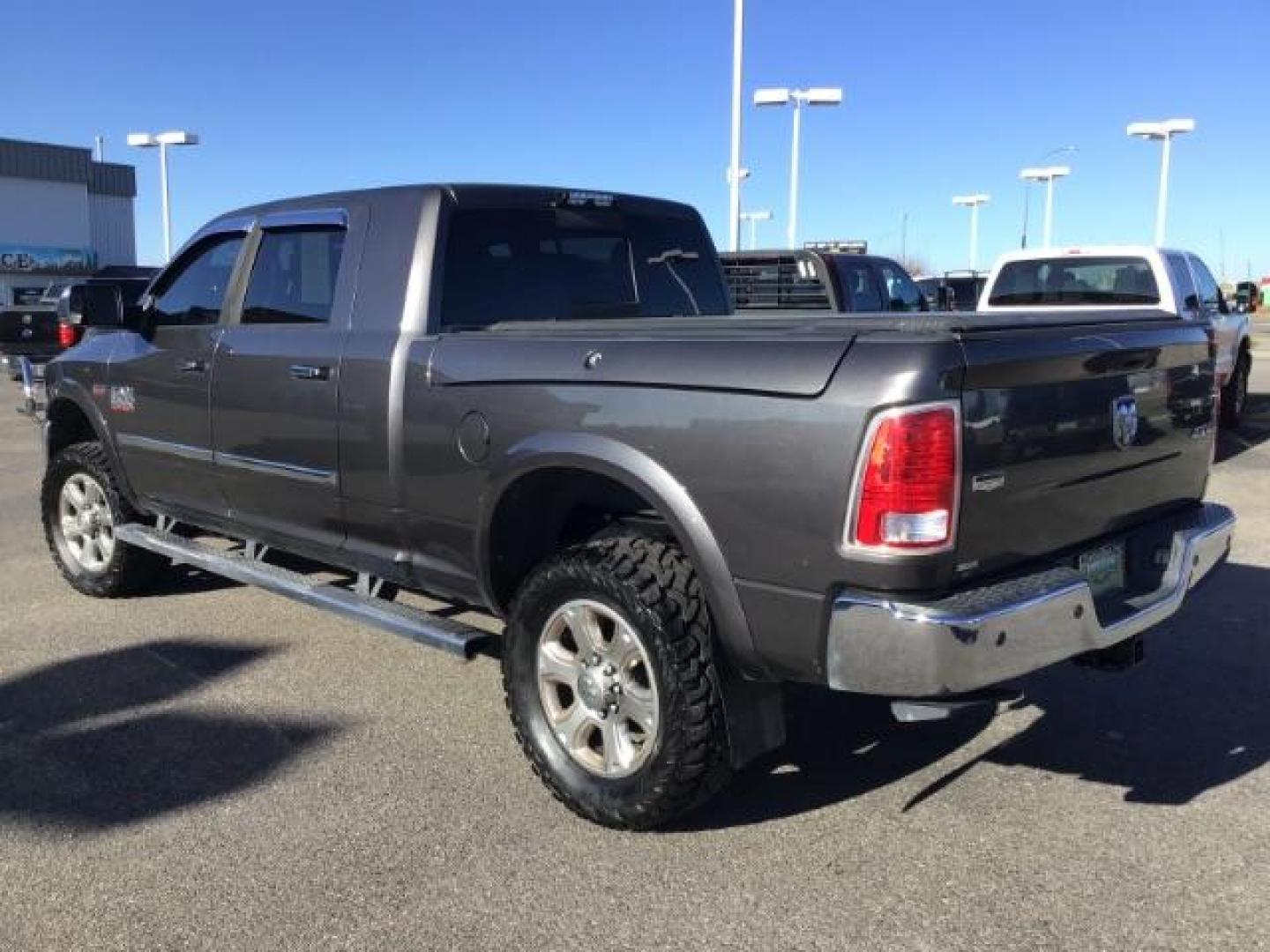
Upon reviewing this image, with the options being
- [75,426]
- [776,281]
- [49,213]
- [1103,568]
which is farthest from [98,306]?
[49,213]

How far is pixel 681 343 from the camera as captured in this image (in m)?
3.17

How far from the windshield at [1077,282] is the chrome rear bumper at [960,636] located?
7942mm

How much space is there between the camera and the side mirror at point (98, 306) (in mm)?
5348

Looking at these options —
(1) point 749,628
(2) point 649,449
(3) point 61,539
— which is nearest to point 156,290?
(3) point 61,539

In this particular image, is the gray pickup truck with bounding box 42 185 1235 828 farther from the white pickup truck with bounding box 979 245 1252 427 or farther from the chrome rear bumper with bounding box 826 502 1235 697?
the white pickup truck with bounding box 979 245 1252 427

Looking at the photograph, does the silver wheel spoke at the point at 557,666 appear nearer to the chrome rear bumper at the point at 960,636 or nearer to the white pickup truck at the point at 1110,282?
the chrome rear bumper at the point at 960,636

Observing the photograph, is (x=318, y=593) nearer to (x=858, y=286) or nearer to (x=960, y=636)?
(x=960, y=636)

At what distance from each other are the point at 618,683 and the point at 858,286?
9318 mm

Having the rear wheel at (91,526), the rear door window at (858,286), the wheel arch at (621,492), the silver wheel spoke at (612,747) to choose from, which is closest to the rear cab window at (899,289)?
the rear door window at (858,286)

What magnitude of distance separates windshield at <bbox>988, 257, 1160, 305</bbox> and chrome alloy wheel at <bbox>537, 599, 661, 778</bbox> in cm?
815

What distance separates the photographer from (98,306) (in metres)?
5.38

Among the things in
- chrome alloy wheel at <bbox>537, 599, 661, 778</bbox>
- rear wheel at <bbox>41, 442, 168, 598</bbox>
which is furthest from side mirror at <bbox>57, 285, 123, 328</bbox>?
chrome alloy wheel at <bbox>537, 599, 661, 778</bbox>

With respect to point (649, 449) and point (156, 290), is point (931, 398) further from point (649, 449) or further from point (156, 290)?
point (156, 290)

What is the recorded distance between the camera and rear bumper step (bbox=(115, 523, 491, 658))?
12.8 feet
